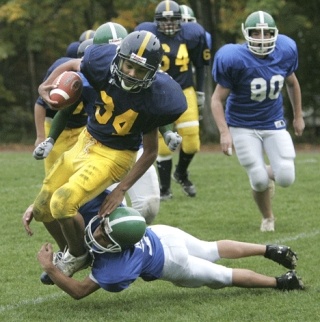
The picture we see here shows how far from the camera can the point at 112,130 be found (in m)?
4.79

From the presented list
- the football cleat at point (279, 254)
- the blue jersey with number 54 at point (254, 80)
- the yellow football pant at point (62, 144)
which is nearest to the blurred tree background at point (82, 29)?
the blue jersey with number 54 at point (254, 80)

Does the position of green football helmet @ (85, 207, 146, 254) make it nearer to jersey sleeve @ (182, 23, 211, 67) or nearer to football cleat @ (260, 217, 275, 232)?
football cleat @ (260, 217, 275, 232)

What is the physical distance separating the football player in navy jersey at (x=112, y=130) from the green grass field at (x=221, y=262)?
320 mm

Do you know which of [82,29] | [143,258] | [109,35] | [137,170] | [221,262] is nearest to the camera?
[143,258]

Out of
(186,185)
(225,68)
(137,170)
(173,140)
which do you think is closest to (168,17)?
(186,185)

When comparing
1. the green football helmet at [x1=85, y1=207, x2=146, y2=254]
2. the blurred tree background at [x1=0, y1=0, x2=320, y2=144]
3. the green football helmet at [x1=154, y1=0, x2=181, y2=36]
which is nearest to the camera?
the green football helmet at [x1=85, y1=207, x2=146, y2=254]

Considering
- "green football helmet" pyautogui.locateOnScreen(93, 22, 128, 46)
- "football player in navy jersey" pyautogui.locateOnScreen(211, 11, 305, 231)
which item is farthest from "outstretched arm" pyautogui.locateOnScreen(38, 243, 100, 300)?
"football player in navy jersey" pyautogui.locateOnScreen(211, 11, 305, 231)

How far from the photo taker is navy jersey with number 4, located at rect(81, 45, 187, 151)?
15.3 feet

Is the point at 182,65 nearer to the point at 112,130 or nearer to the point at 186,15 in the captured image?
the point at 186,15

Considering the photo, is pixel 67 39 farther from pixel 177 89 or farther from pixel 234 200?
pixel 177 89

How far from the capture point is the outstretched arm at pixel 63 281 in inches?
178

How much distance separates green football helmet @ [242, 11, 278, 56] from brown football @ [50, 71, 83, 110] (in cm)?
219

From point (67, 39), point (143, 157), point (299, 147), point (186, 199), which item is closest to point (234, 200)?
point (186, 199)

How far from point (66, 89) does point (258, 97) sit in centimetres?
237
